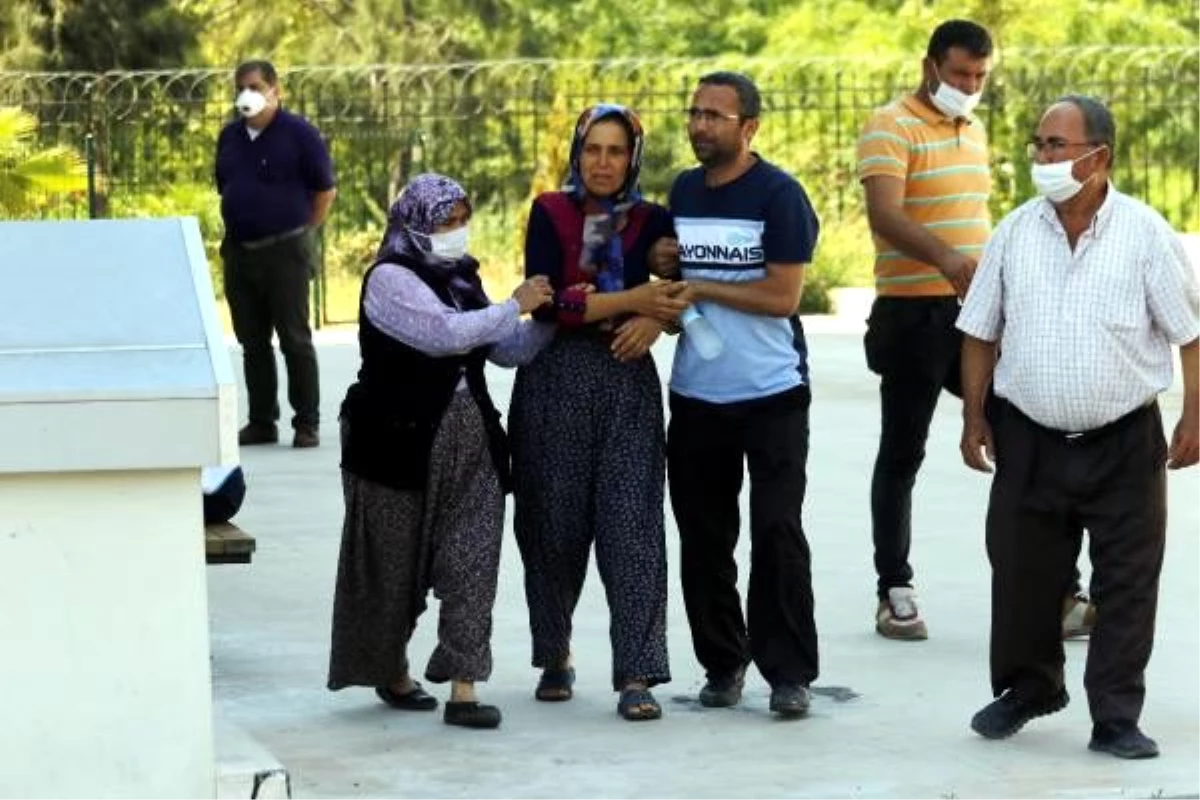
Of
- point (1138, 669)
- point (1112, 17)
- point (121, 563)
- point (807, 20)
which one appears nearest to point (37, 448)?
point (121, 563)

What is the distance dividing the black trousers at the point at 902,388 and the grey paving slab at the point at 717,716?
0.30m

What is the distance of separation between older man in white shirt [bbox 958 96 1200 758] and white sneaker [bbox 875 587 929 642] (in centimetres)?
140

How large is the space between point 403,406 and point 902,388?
1848 millimetres

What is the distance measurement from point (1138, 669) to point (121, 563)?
9.49 ft

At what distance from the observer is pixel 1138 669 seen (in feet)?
24.9

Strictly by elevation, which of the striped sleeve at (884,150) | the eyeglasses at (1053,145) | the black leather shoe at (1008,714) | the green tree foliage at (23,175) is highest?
the eyeglasses at (1053,145)

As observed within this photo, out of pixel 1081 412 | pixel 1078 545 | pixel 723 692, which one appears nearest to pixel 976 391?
pixel 1081 412

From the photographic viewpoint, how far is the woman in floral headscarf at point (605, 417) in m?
8.12

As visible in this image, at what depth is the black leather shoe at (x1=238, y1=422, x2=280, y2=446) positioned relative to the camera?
570 inches

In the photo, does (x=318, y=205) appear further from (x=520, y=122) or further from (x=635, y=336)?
(x=520, y=122)

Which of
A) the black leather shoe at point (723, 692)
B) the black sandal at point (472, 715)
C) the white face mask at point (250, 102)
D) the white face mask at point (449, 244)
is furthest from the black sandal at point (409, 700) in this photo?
the white face mask at point (250, 102)

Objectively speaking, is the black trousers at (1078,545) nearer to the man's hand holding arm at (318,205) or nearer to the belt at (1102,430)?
the belt at (1102,430)

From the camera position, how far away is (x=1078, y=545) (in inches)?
309

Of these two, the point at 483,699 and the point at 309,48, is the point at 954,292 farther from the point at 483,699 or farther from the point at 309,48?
the point at 309,48
